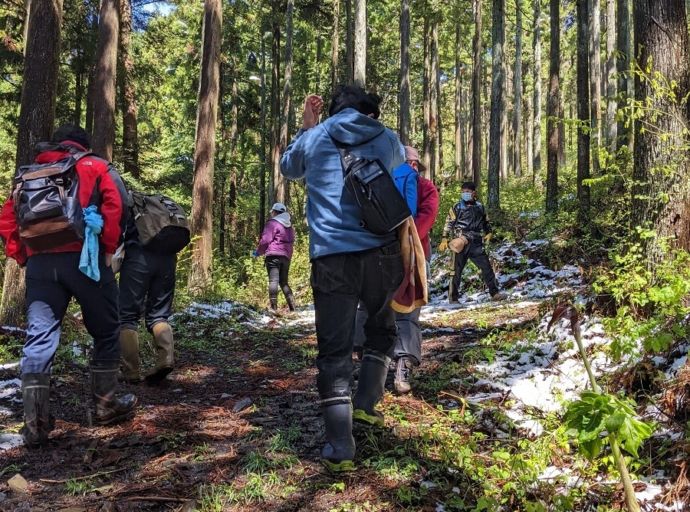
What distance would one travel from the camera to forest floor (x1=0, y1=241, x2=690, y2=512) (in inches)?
117

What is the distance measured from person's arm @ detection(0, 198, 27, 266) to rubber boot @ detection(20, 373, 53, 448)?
0.93 m

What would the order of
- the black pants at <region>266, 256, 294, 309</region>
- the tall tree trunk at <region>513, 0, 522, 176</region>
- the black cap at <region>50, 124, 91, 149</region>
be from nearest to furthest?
1. the black cap at <region>50, 124, 91, 149</region>
2. the black pants at <region>266, 256, 294, 309</region>
3. the tall tree trunk at <region>513, 0, 522, 176</region>

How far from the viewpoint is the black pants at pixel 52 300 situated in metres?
3.99

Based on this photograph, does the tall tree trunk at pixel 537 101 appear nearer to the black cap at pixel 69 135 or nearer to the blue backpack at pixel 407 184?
the blue backpack at pixel 407 184

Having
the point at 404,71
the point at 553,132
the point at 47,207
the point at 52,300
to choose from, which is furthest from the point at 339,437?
the point at 404,71

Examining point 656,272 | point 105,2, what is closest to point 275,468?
point 656,272

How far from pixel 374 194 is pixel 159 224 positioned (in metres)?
2.81

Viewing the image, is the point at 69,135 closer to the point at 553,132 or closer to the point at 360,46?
the point at 360,46

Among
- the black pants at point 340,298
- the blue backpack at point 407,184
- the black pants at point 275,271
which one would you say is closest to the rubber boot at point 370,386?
the black pants at point 340,298

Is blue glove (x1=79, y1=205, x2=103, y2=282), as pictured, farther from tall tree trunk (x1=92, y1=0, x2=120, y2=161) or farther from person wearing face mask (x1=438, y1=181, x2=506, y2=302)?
tall tree trunk (x1=92, y1=0, x2=120, y2=161)

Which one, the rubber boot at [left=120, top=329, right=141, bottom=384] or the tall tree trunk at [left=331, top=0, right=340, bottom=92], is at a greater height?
the tall tree trunk at [left=331, top=0, right=340, bottom=92]

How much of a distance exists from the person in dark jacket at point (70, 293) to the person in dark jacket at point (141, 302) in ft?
3.20

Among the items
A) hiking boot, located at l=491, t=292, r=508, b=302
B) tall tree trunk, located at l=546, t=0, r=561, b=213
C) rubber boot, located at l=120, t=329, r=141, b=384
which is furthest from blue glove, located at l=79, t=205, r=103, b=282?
tall tree trunk, located at l=546, t=0, r=561, b=213

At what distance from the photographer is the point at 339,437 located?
3301 mm
